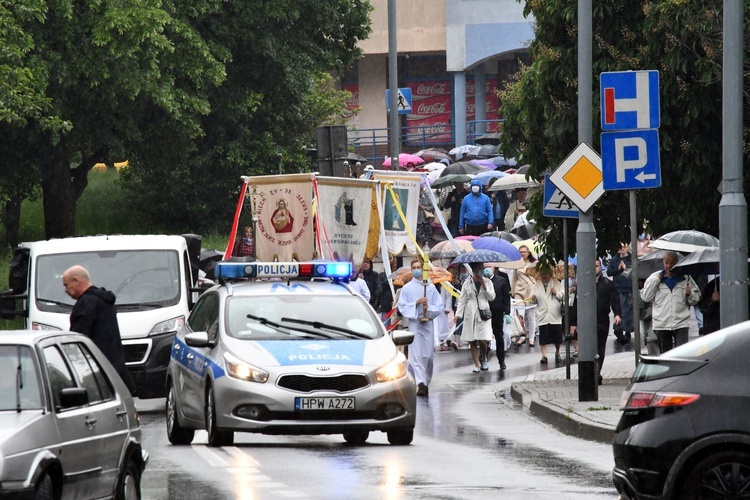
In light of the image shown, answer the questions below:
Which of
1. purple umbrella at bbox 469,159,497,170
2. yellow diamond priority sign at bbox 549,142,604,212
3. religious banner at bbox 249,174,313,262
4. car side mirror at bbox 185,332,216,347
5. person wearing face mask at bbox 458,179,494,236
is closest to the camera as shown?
car side mirror at bbox 185,332,216,347

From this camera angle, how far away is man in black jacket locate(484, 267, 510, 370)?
87.8 ft

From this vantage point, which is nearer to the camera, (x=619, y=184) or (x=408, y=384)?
(x=408, y=384)

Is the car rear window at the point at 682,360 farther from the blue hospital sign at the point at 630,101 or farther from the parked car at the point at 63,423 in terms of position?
the blue hospital sign at the point at 630,101

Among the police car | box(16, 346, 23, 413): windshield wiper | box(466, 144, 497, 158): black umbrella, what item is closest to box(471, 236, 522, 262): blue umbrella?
the police car

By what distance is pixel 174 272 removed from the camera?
20.9 metres

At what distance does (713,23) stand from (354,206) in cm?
872

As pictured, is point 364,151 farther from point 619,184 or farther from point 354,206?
point 619,184

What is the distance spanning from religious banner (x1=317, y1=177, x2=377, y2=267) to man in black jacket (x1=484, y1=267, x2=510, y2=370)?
2.23m

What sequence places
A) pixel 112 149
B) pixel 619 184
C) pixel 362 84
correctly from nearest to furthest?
pixel 619 184 → pixel 112 149 → pixel 362 84

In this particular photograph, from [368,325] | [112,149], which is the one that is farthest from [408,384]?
[112,149]

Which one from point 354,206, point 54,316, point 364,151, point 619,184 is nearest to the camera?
point 619,184

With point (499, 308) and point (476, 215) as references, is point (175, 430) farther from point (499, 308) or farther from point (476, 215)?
point (476, 215)

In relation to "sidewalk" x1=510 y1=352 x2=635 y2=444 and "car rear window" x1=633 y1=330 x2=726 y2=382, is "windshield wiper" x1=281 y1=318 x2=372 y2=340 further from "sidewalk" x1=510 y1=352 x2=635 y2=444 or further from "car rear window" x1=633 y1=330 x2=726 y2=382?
"car rear window" x1=633 y1=330 x2=726 y2=382

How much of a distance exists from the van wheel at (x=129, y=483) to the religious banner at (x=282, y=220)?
17.1 meters
